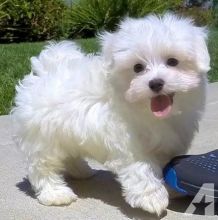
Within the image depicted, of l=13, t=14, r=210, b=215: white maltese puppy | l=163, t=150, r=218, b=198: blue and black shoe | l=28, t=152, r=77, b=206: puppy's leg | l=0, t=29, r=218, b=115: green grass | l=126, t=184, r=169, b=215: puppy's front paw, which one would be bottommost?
l=0, t=29, r=218, b=115: green grass

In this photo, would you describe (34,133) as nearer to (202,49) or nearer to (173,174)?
(173,174)

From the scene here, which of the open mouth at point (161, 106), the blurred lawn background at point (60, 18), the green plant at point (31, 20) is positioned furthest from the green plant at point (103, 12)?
the open mouth at point (161, 106)

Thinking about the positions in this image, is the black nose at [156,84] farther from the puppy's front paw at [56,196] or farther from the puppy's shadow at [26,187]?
the puppy's shadow at [26,187]

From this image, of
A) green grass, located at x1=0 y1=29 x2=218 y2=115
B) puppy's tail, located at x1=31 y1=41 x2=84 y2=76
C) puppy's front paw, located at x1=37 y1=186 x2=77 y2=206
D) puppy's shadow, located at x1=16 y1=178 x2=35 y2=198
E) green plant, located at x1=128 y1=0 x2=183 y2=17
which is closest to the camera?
puppy's front paw, located at x1=37 y1=186 x2=77 y2=206

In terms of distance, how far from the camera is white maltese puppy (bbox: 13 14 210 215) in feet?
10.8

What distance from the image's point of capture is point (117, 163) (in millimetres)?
3496

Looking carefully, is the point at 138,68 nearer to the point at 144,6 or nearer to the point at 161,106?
the point at 161,106

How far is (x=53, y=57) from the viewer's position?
12.9 feet

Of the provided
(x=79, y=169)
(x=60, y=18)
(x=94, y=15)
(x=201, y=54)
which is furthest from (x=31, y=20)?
(x=201, y=54)

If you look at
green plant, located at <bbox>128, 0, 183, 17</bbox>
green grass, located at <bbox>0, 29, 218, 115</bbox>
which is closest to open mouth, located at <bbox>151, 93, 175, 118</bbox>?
green grass, located at <bbox>0, 29, 218, 115</bbox>

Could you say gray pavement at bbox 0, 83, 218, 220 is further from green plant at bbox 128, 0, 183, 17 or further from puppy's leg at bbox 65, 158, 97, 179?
green plant at bbox 128, 0, 183, 17

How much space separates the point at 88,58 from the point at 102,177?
988 mm

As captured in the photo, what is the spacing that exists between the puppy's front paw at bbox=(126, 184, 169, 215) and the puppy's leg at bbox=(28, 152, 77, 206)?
0.55 metres

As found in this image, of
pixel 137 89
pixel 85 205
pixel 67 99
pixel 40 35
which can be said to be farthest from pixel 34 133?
pixel 40 35
